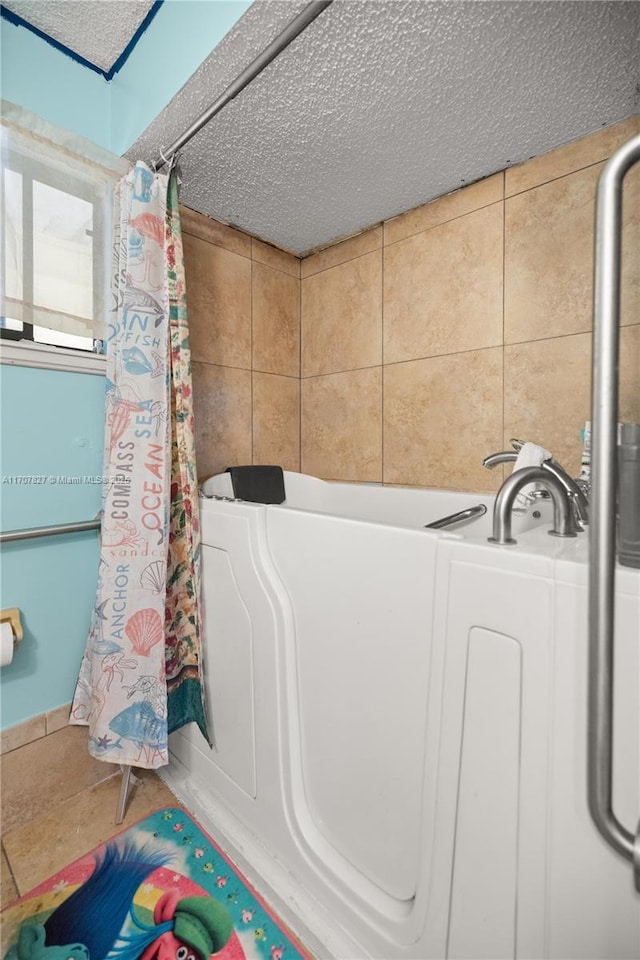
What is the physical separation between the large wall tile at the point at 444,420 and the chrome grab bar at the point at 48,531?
106 cm

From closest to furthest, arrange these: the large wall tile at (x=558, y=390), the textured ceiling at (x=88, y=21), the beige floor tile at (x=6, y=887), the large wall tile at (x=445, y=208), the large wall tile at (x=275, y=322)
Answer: the beige floor tile at (x=6, y=887) → the textured ceiling at (x=88, y=21) → the large wall tile at (x=558, y=390) → the large wall tile at (x=445, y=208) → the large wall tile at (x=275, y=322)

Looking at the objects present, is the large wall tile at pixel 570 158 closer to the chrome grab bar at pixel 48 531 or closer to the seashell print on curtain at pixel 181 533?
the seashell print on curtain at pixel 181 533

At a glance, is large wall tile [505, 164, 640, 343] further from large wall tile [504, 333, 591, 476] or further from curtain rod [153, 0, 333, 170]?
curtain rod [153, 0, 333, 170]

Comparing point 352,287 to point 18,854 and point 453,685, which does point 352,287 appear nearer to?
point 453,685

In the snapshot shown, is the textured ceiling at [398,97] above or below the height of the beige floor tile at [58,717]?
above

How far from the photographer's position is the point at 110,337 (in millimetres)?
1127

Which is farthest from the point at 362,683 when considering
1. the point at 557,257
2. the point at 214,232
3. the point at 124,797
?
the point at 214,232

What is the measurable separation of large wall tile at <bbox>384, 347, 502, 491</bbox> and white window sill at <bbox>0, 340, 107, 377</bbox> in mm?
1025

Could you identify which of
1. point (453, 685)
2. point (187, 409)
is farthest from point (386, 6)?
point (453, 685)

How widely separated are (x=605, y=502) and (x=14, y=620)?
1299 millimetres

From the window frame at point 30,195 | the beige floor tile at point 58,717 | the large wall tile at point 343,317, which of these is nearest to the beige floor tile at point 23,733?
the beige floor tile at point 58,717

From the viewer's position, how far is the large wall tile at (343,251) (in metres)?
1.69

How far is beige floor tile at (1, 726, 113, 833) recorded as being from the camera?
1.09 m

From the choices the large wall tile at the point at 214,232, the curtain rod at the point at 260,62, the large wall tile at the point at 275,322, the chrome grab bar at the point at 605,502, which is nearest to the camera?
the chrome grab bar at the point at 605,502
